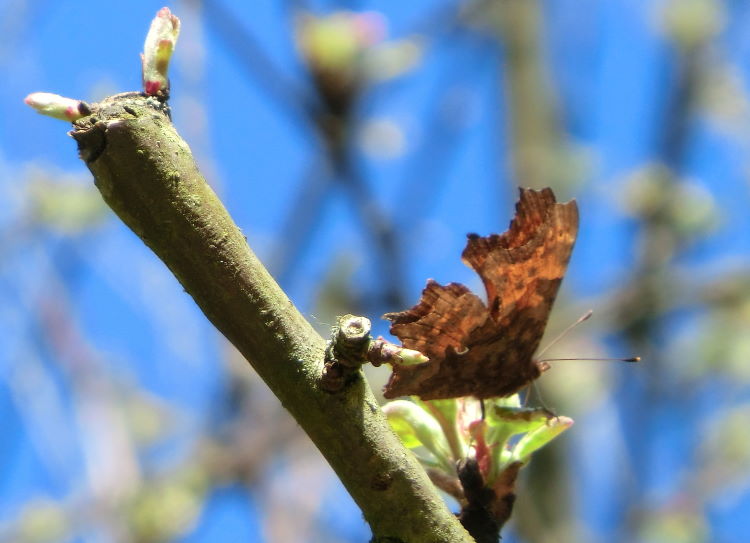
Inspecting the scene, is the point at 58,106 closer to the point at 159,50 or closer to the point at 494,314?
the point at 159,50

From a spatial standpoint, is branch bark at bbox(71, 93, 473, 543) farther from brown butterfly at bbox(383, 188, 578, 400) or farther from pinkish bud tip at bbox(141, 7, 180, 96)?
brown butterfly at bbox(383, 188, 578, 400)

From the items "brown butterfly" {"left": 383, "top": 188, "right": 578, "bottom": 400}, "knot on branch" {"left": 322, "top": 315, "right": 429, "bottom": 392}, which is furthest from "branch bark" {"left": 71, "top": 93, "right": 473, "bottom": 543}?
"brown butterfly" {"left": 383, "top": 188, "right": 578, "bottom": 400}

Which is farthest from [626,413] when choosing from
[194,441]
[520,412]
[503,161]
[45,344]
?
[520,412]

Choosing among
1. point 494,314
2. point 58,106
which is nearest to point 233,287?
point 58,106

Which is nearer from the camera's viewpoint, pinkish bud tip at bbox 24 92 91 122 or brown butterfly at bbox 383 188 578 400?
pinkish bud tip at bbox 24 92 91 122

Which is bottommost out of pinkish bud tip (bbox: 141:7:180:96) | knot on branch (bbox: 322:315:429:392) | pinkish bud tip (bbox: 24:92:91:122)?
knot on branch (bbox: 322:315:429:392)

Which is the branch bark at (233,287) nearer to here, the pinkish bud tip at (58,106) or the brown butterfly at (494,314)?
the pinkish bud tip at (58,106)
